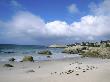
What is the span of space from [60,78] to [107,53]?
34.0 metres

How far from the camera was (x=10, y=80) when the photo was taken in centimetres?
1692

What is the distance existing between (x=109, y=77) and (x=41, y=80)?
209 inches

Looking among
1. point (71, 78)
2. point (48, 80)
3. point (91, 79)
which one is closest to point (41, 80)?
point (48, 80)

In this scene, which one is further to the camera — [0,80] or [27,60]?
[27,60]

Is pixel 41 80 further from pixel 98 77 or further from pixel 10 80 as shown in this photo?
Result: pixel 98 77

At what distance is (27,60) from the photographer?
119 feet

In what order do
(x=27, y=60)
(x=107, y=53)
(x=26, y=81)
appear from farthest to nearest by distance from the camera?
(x=107, y=53)
(x=27, y=60)
(x=26, y=81)

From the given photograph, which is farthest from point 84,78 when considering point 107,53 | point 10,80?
point 107,53

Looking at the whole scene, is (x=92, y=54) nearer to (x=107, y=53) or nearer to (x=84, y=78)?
(x=107, y=53)

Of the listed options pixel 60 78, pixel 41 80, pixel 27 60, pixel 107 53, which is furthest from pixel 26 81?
pixel 107 53

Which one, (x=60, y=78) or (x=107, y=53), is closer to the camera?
(x=60, y=78)

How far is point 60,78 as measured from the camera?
1745 cm

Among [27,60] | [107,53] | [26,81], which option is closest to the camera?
[26,81]

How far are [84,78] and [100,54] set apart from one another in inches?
1354
